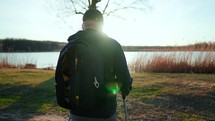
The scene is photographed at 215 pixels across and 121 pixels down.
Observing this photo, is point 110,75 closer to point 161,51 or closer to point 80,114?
point 80,114

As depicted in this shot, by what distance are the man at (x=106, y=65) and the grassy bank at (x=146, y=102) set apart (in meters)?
3.13

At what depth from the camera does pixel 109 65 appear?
2732 millimetres

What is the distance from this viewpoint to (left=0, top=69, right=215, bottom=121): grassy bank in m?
5.98

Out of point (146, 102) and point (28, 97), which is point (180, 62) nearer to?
point (146, 102)

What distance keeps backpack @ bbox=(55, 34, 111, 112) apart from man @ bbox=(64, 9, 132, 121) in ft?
0.14

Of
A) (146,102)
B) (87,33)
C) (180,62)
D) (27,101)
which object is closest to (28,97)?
(27,101)

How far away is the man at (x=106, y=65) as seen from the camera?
270 cm

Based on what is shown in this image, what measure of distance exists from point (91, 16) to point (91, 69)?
1.69 feet

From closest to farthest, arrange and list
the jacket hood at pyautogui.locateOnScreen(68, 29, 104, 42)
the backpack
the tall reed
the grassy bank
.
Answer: the backpack, the jacket hood at pyautogui.locateOnScreen(68, 29, 104, 42), the grassy bank, the tall reed

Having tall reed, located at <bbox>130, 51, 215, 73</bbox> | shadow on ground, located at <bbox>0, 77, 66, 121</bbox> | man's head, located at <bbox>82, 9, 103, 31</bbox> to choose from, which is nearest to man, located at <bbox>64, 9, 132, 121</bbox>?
man's head, located at <bbox>82, 9, 103, 31</bbox>

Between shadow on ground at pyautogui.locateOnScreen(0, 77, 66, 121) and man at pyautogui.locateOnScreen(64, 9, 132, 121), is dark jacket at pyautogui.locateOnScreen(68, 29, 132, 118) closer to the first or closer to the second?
man at pyautogui.locateOnScreen(64, 9, 132, 121)

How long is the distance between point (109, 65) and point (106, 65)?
3 centimetres

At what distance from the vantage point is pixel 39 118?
19.4ft

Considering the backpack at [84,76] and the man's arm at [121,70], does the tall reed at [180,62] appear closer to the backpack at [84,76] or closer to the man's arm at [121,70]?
the man's arm at [121,70]
